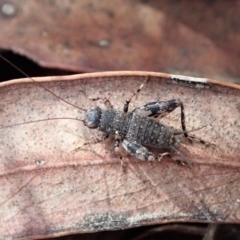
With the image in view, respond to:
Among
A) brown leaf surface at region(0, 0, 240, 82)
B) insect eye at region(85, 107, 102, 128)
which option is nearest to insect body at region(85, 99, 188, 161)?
insect eye at region(85, 107, 102, 128)

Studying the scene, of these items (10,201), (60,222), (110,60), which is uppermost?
(110,60)

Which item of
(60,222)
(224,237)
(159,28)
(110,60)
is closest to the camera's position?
(60,222)

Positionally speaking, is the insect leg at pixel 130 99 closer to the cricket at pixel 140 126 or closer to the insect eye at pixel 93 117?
the cricket at pixel 140 126

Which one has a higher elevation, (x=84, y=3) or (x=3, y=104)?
(x=84, y=3)

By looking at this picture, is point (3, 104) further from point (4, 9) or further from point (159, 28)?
point (159, 28)

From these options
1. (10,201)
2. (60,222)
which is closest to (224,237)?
(60,222)

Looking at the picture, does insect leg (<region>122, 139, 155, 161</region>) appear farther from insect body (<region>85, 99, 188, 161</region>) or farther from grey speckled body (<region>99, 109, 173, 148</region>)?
grey speckled body (<region>99, 109, 173, 148</region>)
